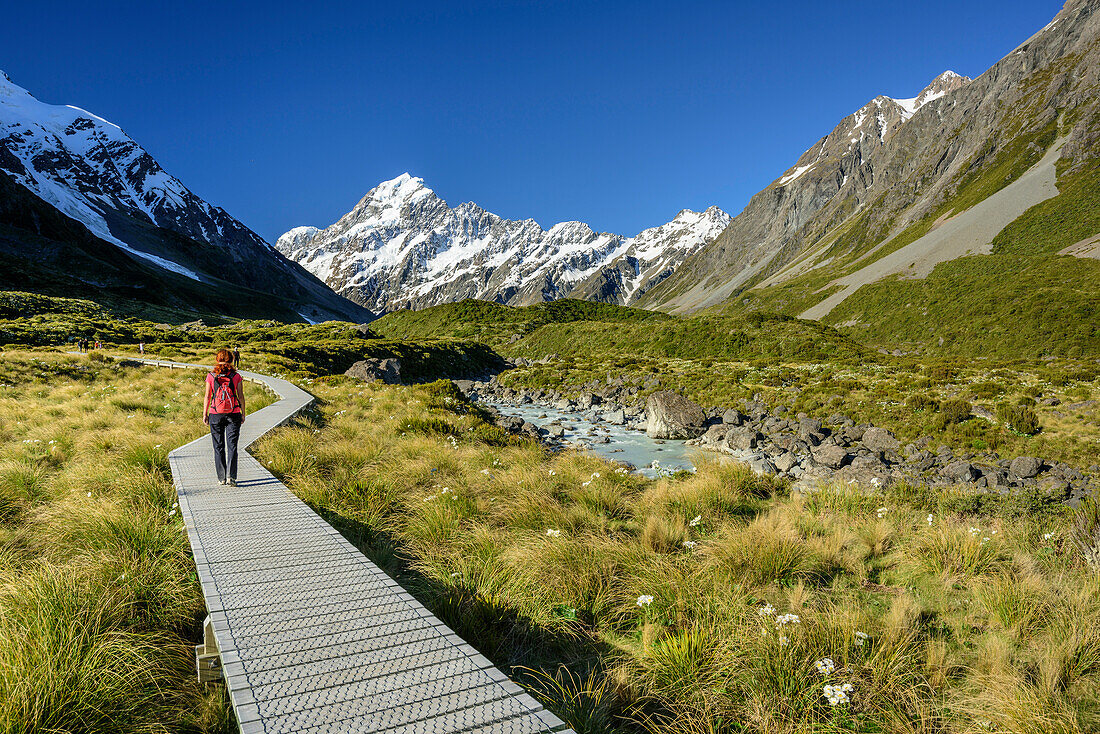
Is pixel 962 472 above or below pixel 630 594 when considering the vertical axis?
below

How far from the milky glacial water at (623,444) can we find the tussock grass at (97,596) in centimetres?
1244

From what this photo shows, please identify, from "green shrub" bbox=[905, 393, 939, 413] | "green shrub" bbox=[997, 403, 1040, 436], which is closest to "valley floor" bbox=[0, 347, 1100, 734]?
"green shrub" bbox=[997, 403, 1040, 436]

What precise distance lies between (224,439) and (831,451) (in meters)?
17.6

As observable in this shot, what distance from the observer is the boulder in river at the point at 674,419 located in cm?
2298

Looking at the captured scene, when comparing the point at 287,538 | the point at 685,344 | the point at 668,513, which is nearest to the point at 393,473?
the point at 287,538

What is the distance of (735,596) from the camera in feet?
15.7

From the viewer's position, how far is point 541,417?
3056 cm

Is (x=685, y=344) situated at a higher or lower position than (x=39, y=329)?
lower

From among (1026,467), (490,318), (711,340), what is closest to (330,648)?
(1026,467)

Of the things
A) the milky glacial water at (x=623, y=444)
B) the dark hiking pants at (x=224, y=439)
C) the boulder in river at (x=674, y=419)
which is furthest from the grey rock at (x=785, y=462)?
the dark hiking pants at (x=224, y=439)

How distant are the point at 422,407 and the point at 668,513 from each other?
492 inches

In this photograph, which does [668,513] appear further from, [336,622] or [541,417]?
[541,417]

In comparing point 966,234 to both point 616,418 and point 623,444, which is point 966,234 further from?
point 623,444

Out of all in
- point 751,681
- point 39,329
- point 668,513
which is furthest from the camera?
point 39,329
